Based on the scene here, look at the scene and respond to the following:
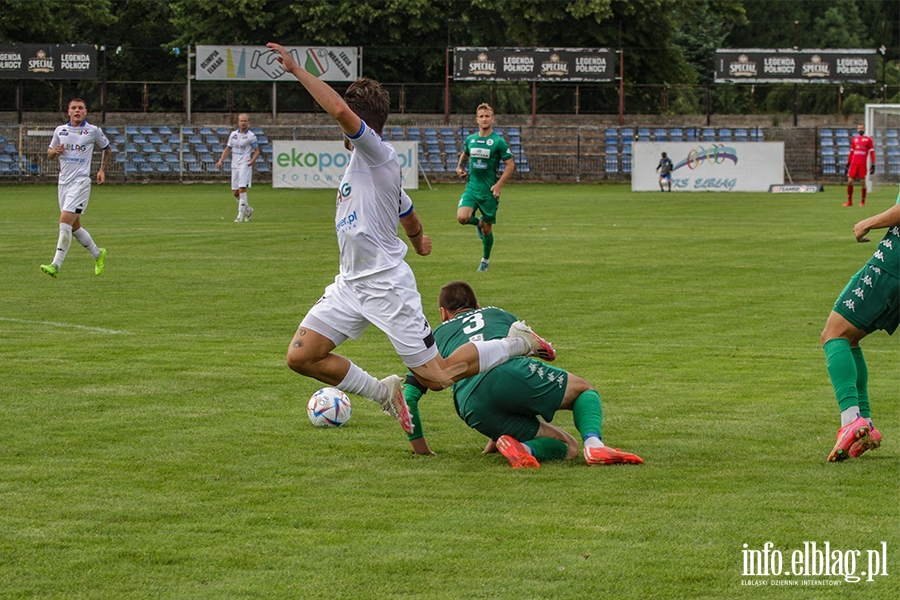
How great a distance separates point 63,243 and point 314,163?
89.9 feet

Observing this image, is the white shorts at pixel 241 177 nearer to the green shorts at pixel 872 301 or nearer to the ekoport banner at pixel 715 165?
the ekoport banner at pixel 715 165

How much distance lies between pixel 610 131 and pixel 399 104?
9955 mm

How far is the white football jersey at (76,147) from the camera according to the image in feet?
55.0

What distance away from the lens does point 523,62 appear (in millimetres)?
53312

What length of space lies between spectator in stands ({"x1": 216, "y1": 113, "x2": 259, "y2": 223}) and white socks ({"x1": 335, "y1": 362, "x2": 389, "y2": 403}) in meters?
20.2

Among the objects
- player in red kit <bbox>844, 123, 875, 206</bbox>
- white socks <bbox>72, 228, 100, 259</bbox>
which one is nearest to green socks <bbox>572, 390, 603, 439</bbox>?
white socks <bbox>72, 228, 100, 259</bbox>

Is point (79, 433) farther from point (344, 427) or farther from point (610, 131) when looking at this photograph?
point (610, 131)

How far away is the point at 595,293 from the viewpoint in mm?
14430

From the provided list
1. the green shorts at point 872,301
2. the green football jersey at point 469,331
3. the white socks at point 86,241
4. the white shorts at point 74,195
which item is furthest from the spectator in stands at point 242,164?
the green shorts at point 872,301

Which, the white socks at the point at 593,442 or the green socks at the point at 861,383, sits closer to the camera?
the white socks at the point at 593,442

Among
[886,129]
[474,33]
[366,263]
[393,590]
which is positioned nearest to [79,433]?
[366,263]

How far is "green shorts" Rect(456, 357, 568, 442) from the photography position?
6387 millimetres

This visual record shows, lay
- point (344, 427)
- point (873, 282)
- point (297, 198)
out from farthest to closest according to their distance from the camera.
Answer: point (297, 198), point (344, 427), point (873, 282)

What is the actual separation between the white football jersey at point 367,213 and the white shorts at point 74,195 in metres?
11.2
